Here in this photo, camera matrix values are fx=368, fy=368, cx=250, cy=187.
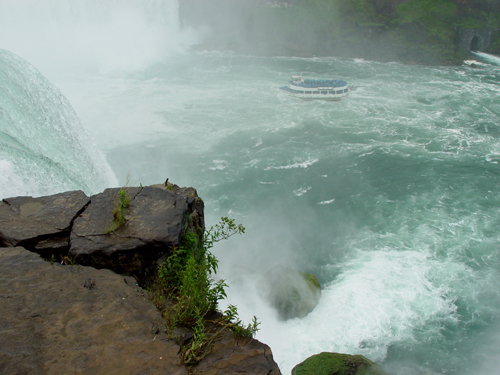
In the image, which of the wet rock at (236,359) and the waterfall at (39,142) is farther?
the waterfall at (39,142)

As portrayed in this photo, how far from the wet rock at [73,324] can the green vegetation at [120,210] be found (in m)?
0.87

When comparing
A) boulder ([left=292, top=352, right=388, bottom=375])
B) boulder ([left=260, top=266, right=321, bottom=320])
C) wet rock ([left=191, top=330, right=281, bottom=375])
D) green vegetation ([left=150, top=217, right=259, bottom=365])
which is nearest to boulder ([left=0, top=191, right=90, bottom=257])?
green vegetation ([left=150, top=217, right=259, bottom=365])

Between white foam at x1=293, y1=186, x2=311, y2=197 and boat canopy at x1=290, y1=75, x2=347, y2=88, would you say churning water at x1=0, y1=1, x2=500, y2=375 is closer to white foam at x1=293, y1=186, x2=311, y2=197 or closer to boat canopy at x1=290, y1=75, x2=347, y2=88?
white foam at x1=293, y1=186, x2=311, y2=197

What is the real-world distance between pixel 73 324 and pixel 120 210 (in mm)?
2261

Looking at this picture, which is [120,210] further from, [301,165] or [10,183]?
[301,165]

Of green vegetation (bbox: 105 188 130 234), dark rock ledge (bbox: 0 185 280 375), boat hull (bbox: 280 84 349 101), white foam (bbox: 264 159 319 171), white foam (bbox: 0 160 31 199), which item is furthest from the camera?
boat hull (bbox: 280 84 349 101)

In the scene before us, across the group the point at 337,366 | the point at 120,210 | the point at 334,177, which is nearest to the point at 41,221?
the point at 120,210

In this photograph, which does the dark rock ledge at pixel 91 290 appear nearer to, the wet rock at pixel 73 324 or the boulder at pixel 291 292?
the wet rock at pixel 73 324

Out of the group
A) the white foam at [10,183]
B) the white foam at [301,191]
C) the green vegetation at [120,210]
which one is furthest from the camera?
the white foam at [301,191]

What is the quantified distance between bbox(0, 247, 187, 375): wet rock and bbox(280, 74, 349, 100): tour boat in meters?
37.7

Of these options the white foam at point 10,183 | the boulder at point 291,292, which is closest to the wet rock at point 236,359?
the white foam at point 10,183

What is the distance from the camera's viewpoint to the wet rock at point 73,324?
4125 mm

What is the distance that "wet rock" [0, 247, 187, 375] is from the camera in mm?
4125

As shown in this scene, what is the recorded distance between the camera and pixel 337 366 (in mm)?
11594
